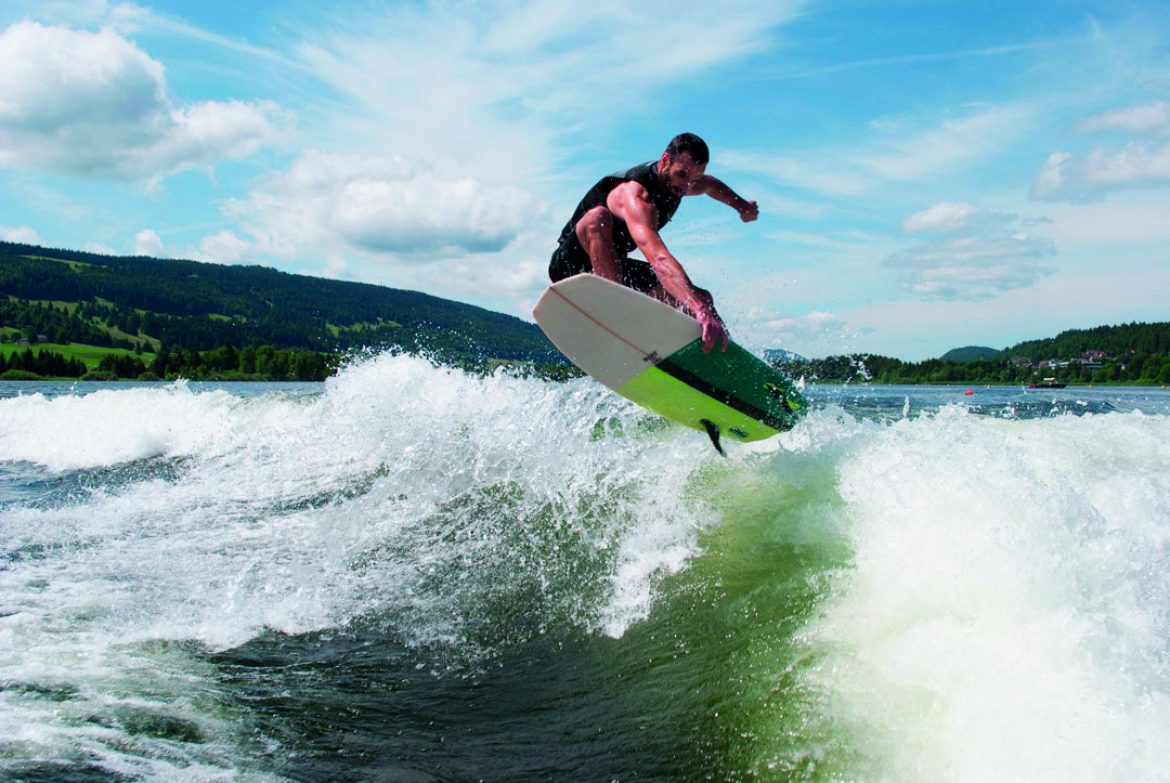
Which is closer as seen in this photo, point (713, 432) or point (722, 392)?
point (722, 392)

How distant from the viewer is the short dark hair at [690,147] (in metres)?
5.95

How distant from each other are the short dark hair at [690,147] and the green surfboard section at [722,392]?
1606 mm

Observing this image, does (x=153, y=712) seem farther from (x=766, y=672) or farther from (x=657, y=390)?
(x=657, y=390)

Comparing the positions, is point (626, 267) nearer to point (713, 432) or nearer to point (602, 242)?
point (602, 242)

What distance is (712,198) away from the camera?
275 inches

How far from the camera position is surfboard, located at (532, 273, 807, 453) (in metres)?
5.86

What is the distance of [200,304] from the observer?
139 m

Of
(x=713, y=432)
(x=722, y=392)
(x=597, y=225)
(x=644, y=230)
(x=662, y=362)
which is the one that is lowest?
(x=713, y=432)

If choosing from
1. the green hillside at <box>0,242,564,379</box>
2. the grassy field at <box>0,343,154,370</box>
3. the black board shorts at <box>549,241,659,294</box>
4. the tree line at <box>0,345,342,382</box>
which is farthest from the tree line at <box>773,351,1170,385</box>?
the grassy field at <box>0,343,154,370</box>

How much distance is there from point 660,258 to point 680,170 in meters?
1.08

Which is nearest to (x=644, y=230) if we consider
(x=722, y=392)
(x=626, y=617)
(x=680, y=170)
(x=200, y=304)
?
(x=680, y=170)

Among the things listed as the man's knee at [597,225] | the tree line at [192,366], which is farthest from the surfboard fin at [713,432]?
the tree line at [192,366]

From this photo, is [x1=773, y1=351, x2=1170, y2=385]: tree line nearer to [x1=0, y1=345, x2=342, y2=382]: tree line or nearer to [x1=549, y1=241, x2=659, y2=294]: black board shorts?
[x1=549, y1=241, x2=659, y2=294]: black board shorts

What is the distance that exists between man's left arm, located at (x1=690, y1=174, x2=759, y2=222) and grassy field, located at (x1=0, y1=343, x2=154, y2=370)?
10617 cm
